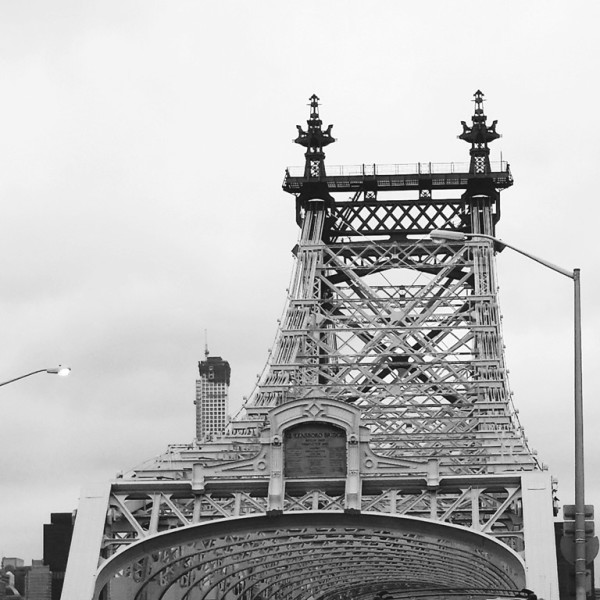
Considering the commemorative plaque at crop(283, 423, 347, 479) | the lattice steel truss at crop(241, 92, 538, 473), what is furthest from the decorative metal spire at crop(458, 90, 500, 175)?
the commemorative plaque at crop(283, 423, 347, 479)

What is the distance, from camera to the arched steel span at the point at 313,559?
66.5 meters

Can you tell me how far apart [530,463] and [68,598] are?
21849mm

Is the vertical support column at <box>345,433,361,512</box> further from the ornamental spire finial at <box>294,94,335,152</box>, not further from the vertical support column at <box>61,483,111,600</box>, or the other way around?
the ornamental spire finial at <box>294,94,335,152</box>

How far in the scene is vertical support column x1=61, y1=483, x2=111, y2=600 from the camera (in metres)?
64.7

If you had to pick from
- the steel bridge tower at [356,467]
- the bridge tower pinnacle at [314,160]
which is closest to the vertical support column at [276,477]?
the steel bridge tower at [356,467]

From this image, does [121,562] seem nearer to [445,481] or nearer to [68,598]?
[68,598]

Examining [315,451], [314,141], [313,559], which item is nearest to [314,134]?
[314,141]

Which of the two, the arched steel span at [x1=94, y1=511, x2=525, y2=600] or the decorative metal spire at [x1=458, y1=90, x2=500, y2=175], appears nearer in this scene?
the arched steel span at [x1=94, y1=511, x2=525, y2=600]

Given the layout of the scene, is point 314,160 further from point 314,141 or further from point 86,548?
point 86,548

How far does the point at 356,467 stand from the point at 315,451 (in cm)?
169

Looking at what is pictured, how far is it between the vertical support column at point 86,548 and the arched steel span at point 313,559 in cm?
63

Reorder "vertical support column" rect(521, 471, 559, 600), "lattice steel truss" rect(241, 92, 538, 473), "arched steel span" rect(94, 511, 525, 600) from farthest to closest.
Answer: "lattice steel truss" rect(241, 92, 538, 473), "arched steel span" rect(94, 511, 525, 600), "vertical support column" rect(521, 471, 559, 600)

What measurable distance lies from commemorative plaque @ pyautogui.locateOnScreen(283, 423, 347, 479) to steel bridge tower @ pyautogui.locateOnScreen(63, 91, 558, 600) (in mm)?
76

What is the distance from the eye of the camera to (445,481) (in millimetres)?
66625
